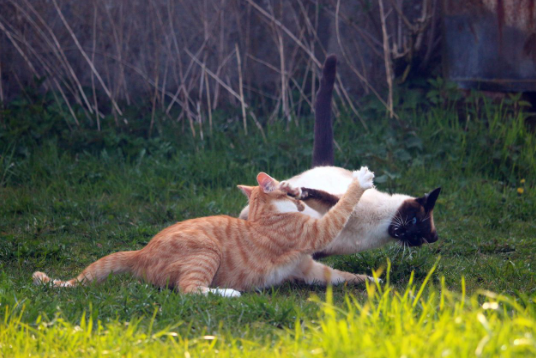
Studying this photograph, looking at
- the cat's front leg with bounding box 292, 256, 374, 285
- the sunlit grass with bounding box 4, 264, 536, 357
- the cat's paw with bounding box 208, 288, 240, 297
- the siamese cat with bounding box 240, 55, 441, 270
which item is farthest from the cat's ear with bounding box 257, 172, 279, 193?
the sunlit grass with bounding box 4, 264, 536, 357

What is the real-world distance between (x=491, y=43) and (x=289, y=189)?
3480 millimetres

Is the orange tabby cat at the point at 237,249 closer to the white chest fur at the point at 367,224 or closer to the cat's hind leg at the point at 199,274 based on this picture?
the cat's hind leg at the point at 199,274

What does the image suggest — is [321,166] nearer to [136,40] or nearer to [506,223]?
[506,223]

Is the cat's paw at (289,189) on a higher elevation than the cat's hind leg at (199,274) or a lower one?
higher

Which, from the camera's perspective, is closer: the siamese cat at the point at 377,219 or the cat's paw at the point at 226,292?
the cat's paw at the point at 226,292

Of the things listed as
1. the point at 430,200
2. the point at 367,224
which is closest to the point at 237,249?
the point at 367,224

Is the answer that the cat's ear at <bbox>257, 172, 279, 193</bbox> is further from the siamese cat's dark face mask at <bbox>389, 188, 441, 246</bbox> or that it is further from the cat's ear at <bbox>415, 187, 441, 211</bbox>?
the cat's ear at <bbox>415, 187, 441, 211</bbox>

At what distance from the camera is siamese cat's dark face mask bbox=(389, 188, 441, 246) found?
414cm

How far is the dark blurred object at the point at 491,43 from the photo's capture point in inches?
228

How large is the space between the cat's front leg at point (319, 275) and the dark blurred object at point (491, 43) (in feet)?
11.3

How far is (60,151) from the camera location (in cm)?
625

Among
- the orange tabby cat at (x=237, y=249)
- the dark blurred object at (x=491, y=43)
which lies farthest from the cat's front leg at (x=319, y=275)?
the dark blurred object at (x=491, y=43)

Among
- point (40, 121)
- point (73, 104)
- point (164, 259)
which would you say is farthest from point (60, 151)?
point (164, 259)

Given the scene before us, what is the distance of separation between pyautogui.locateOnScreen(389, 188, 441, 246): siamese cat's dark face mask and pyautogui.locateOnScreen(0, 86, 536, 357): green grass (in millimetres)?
134
